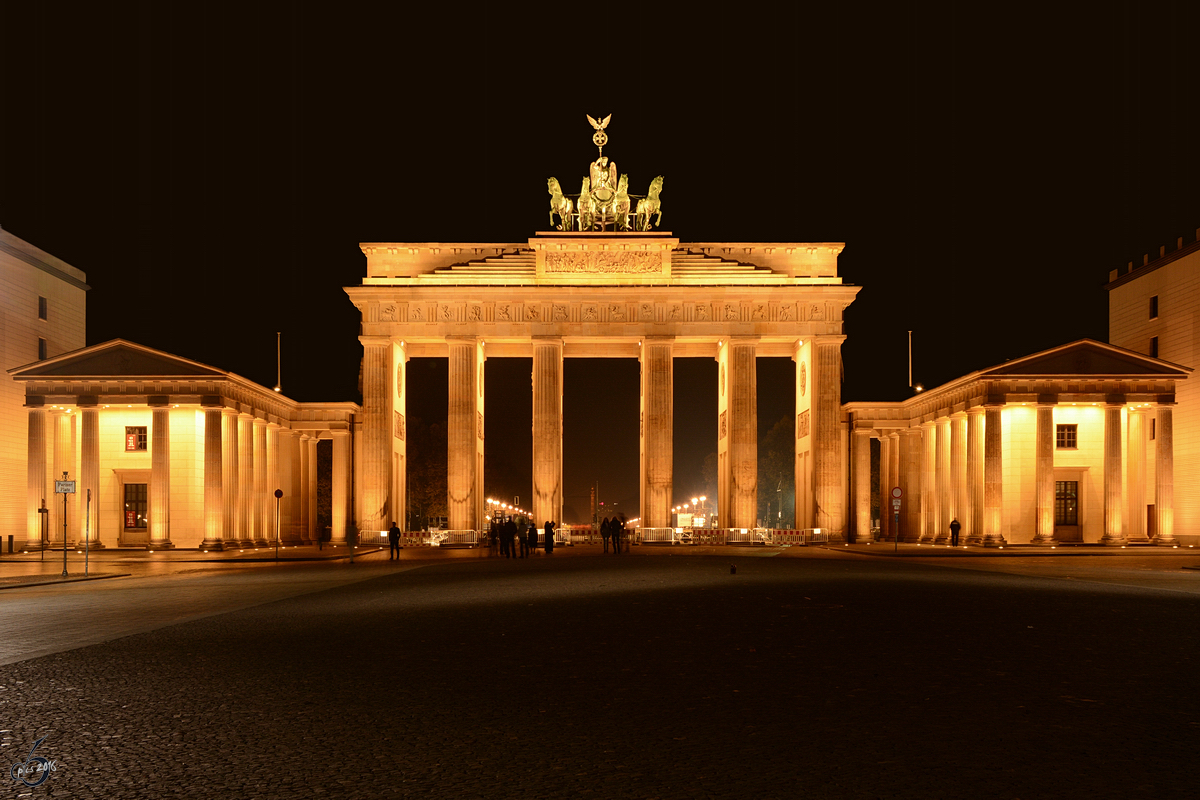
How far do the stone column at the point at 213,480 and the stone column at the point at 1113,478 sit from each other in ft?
144

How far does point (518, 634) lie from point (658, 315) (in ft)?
157

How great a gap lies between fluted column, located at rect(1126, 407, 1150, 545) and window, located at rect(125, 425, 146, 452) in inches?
2010

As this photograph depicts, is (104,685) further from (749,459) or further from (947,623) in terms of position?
(749,459)

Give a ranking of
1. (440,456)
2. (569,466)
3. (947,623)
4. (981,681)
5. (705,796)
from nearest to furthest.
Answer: (705,796)
(981,681)
(947,623)
(440,456)
(569,466)

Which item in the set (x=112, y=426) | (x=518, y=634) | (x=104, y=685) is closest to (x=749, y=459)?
(x=112, y=426)

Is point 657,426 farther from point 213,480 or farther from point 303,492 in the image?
point 213,480

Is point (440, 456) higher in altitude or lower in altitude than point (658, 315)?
lower

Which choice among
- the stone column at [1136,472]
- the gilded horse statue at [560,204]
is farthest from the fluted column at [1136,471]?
the gilded horse statue at [560,204]

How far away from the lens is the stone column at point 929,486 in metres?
61.8

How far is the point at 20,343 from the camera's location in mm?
55906

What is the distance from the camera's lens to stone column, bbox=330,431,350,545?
64.9 m

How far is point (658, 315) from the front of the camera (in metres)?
62.7

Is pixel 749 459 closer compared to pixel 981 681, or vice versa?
pixel 981 681

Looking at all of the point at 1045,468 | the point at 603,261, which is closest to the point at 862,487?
the point at 1045,468
